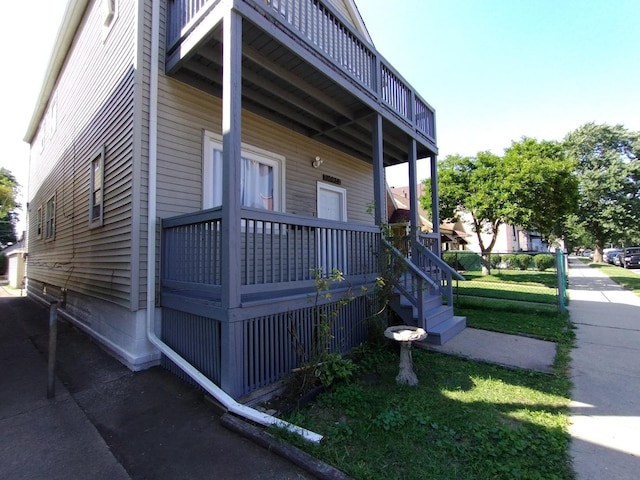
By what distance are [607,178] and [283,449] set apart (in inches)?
1426

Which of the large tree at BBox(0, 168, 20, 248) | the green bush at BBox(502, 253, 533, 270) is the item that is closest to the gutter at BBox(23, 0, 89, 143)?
the green bush at BBox(502, 253, 533, 270)

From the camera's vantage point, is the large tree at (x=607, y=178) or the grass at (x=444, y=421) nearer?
the grass at (x=444, y=421)

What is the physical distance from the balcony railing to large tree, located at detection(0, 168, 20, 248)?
39.1m

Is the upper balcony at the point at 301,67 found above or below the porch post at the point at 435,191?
above

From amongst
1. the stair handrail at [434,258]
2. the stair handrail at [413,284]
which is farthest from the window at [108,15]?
the stair handrail at [434,258]

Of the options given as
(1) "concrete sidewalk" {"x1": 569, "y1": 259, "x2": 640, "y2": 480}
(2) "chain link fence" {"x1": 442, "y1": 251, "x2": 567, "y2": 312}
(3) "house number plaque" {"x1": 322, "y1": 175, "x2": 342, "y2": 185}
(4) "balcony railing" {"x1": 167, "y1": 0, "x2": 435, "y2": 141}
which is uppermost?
(4) "balcony railing" {"x1": 167, "y1": 0, "x2": 435, "y2": 141}

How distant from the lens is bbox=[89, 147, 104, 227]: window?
5.07 m

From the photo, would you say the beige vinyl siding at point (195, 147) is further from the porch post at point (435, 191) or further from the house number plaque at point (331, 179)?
the porch post at point (435, 191)

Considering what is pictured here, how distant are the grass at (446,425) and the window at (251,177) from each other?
3372 millimetres

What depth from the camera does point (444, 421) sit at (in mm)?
2619

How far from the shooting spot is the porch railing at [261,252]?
3.25m

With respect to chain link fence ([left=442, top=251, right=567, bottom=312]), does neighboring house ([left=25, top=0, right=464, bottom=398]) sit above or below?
above

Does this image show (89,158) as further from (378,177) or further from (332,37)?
(378,177)

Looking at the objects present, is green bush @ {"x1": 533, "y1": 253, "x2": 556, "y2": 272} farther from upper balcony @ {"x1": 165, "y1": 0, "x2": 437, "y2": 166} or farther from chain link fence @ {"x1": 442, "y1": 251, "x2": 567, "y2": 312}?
upper balcony @ {"x1": 165, "y1": 0, "x2": 437, "y2": 166}
